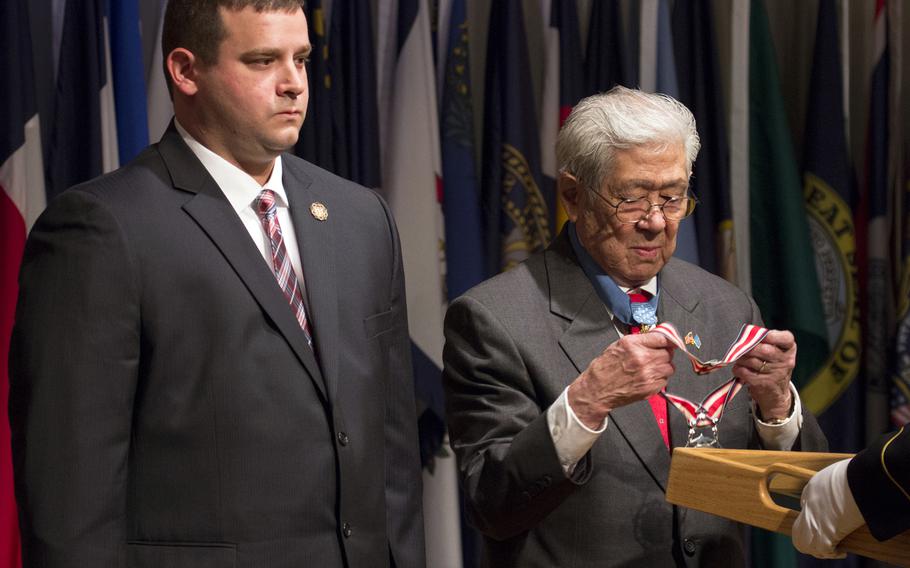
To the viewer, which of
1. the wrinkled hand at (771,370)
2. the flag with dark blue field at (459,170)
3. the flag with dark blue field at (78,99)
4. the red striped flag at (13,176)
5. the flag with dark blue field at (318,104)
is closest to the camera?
the wrinkled hand at (771,370)

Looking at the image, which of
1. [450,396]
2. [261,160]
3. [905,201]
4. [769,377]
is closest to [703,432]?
[769,377]

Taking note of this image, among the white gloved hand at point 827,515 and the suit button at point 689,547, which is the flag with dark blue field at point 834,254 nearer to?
the suit button at point 689,547

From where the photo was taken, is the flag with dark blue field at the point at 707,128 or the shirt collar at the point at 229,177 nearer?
the shirt collar at the point at 229,177

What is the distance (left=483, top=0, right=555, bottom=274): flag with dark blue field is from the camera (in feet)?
13.0

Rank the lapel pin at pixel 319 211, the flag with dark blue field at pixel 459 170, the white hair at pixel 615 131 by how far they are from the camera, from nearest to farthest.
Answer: the lapel pin at pixel 319 211
the white hair at pixel 615 131
the flag with dark blue field at pixel 459 170

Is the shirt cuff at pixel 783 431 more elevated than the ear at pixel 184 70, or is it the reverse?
the ear at pixel 184 70

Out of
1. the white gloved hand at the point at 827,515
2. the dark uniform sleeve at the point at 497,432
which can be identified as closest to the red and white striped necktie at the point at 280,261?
the dark uniform sleeve at the point at 497,432

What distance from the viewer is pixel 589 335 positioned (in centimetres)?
226

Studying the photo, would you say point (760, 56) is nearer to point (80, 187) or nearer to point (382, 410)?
point (382, 410)

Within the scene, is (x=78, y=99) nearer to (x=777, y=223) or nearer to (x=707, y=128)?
(x=707, y=128)

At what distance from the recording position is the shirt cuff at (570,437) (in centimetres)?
204

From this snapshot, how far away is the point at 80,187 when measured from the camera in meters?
1.82

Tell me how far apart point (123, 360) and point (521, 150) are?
7.92ft

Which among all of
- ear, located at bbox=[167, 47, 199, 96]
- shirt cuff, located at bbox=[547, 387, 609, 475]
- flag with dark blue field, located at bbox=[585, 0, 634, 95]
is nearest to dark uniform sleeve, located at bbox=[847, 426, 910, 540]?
shirt cuff, located at bbox=[547, 387, 609, 475]
